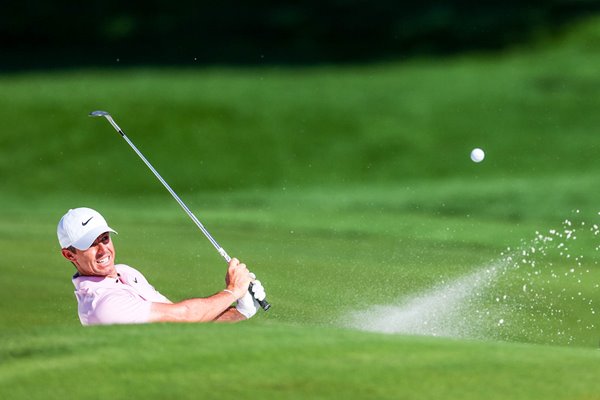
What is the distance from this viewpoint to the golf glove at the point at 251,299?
20.8 ft

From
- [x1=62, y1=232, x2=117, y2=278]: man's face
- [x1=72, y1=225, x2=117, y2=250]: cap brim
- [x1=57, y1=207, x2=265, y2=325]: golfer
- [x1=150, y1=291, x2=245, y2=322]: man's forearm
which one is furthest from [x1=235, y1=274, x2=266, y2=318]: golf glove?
[x1=72, y1=225, x2=117, y2=250]: cap brim

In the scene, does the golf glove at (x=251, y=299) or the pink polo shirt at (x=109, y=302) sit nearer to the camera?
the pink polo shirt at (x=109, y=302)

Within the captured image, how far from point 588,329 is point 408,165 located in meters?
8.16

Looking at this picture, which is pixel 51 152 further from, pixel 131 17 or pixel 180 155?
pixel 131 17

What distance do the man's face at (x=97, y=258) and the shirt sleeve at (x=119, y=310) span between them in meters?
0.16

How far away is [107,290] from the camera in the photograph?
238 inches

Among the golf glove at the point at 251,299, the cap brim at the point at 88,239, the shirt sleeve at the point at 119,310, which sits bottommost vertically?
the shirt sleeve at the point at 119,310

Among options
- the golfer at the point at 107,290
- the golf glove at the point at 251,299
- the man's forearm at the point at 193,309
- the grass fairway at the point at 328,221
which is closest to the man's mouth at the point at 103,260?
the golfer at the point at 107,290

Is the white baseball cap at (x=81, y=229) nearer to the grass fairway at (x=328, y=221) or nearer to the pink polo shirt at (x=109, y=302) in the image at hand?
the pink polo shirt at (x=109, y=302)

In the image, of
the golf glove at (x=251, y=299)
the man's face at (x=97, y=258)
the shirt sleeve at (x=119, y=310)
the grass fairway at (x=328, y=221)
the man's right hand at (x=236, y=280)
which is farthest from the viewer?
the golf glove at (x=251, y=299)

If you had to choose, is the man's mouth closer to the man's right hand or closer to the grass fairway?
the grass fairway

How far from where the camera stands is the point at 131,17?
24906mm

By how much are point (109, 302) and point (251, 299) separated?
0.72 m

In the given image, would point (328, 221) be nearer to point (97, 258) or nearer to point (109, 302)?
point (97, 258)
